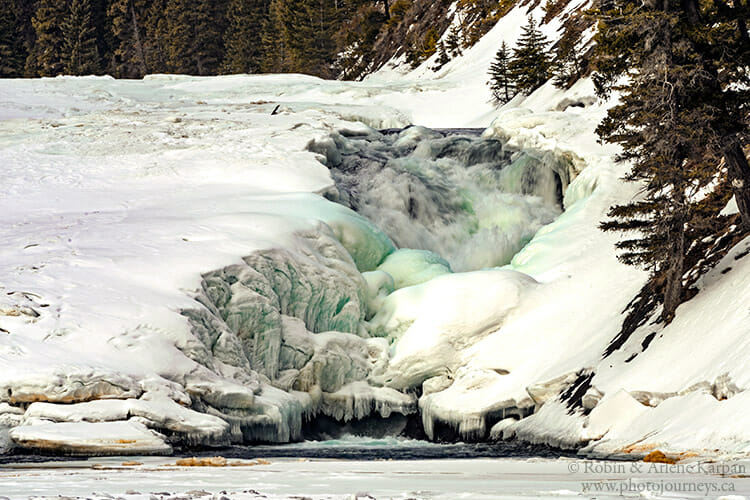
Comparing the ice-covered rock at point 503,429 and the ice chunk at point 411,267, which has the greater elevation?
the ice chunk at point 411,267

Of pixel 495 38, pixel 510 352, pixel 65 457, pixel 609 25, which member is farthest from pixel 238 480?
pixel 495 38

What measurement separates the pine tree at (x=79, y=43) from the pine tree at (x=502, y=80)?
39507mm

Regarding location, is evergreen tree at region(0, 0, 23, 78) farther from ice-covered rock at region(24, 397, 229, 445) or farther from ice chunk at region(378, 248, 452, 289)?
ice-covered rock at region(24, 397, 229, 445)

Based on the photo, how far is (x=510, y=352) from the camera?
17609 millimetres

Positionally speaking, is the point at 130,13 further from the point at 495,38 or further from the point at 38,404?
the point at 38,404

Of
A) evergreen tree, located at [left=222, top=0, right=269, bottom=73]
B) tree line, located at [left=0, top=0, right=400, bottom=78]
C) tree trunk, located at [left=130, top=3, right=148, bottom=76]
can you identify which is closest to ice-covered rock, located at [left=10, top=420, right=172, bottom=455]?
tree line, located at [left=0, top=0, right=400, bottom=78]

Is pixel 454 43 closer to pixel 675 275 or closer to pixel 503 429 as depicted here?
pixel 503 429

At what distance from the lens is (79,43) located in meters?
66.3

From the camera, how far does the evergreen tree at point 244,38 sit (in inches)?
→ 2673

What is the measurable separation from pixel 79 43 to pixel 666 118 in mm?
60165

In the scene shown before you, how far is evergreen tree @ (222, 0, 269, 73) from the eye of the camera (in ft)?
223

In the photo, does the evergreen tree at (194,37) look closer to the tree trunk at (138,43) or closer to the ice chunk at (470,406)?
the tree trunk at (138,43)

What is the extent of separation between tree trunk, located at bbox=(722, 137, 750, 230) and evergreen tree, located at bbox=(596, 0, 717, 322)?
0.32 metres

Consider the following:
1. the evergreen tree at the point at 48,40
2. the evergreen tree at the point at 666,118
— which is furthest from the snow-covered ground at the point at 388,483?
the evergreen tree at the point at 48,40
